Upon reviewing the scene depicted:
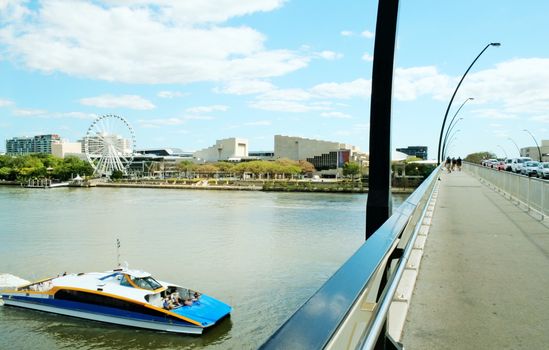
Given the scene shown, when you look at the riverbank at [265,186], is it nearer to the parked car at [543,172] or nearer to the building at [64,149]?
the building at [64,149]

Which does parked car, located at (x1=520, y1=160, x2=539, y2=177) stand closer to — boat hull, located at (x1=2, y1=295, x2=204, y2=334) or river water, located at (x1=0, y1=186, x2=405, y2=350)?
river water, located at (x1=0, y1=186, x2=405, y2=350)

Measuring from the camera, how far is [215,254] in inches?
1118

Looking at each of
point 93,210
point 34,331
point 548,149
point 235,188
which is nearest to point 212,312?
point 34,331

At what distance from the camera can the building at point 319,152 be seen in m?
129

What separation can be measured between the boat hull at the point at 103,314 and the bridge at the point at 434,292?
542 inches

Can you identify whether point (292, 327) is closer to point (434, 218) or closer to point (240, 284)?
point (434, 218)

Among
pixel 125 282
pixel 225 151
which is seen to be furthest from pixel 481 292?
pixel 225 151

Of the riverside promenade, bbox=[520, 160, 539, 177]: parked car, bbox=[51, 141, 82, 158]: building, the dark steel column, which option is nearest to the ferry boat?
the riverside promenade

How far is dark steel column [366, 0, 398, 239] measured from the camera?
12.9 feet

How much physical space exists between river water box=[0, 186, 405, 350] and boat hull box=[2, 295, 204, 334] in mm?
290

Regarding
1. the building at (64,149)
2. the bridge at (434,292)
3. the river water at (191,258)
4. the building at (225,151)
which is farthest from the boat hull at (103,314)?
the building at (64,149)

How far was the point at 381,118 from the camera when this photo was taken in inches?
164

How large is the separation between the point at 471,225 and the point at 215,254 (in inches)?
859

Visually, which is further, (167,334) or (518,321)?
(167,334)
